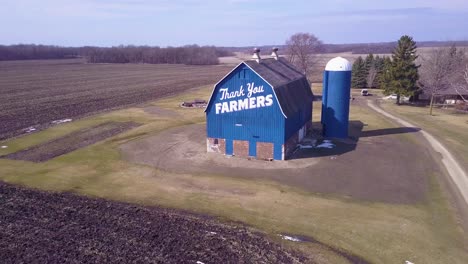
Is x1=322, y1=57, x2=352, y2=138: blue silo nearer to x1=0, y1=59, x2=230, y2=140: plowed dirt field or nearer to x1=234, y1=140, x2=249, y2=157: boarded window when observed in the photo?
x1=234, y1=140, x2=249, y2=157: boarded window

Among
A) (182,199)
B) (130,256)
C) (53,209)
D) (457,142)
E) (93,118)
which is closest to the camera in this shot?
(130,256)

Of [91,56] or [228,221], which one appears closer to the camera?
[228,221]

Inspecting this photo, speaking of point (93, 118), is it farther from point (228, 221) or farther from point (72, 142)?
point (228, 221)

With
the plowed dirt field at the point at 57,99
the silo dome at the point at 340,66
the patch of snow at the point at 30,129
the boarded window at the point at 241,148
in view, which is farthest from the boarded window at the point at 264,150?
the plowed dirt field at the point at 57,99

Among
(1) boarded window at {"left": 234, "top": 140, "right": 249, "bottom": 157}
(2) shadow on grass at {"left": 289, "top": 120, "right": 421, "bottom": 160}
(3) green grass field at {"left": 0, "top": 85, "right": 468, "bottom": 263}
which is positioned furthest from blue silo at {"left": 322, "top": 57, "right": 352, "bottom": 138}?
(3) green grass field at {"left": 0, "top": 85, "right": 468, "bottom": 263}

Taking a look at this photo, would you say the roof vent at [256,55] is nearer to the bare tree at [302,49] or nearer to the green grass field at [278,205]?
the green grass field at [278,205]

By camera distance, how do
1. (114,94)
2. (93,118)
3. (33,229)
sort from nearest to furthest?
(33,229) < (93,118) < (114,94)

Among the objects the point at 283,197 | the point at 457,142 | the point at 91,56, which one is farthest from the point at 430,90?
the point at 91,56
